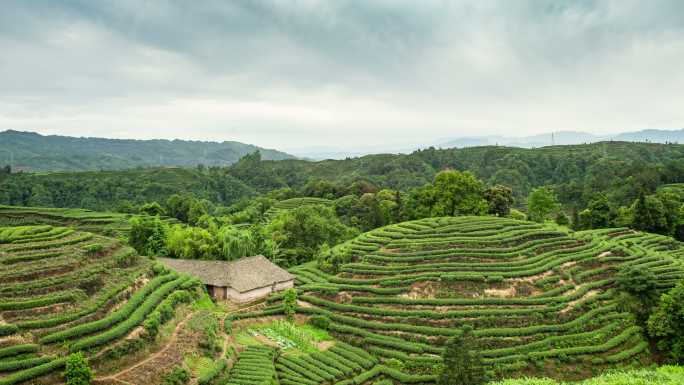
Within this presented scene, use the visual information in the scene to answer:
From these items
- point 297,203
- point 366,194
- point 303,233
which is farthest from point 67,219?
point 366,194

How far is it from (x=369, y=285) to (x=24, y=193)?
9765 cm

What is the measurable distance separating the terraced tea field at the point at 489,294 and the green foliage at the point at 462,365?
5326 mm

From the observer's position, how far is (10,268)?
82.9 ft

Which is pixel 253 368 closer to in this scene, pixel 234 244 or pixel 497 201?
pixel 234 244

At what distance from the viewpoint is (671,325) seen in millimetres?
32094

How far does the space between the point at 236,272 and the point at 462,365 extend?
2314 centimetres

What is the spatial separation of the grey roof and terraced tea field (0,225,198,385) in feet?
22.1

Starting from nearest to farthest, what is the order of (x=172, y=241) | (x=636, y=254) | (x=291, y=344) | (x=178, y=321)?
(x=178, y=321) → (x=291, y=344) → (x=636, y=254) → (x=172, y=241)

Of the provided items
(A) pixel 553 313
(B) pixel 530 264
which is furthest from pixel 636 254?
(A) pixel 553 313

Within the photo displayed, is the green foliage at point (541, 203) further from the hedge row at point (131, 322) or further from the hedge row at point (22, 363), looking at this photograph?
the hedge row at point (22, 363)

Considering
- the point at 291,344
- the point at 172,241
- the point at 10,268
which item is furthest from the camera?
the point at 172,241

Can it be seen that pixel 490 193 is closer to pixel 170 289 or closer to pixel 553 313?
pixel 553 313

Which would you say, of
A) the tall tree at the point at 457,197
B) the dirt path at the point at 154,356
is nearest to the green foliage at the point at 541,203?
the tall tree at the point at 457,197

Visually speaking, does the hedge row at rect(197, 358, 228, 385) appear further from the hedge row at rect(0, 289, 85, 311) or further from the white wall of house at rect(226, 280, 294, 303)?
the white wall of house at rect(226, 280, 294, 303)
